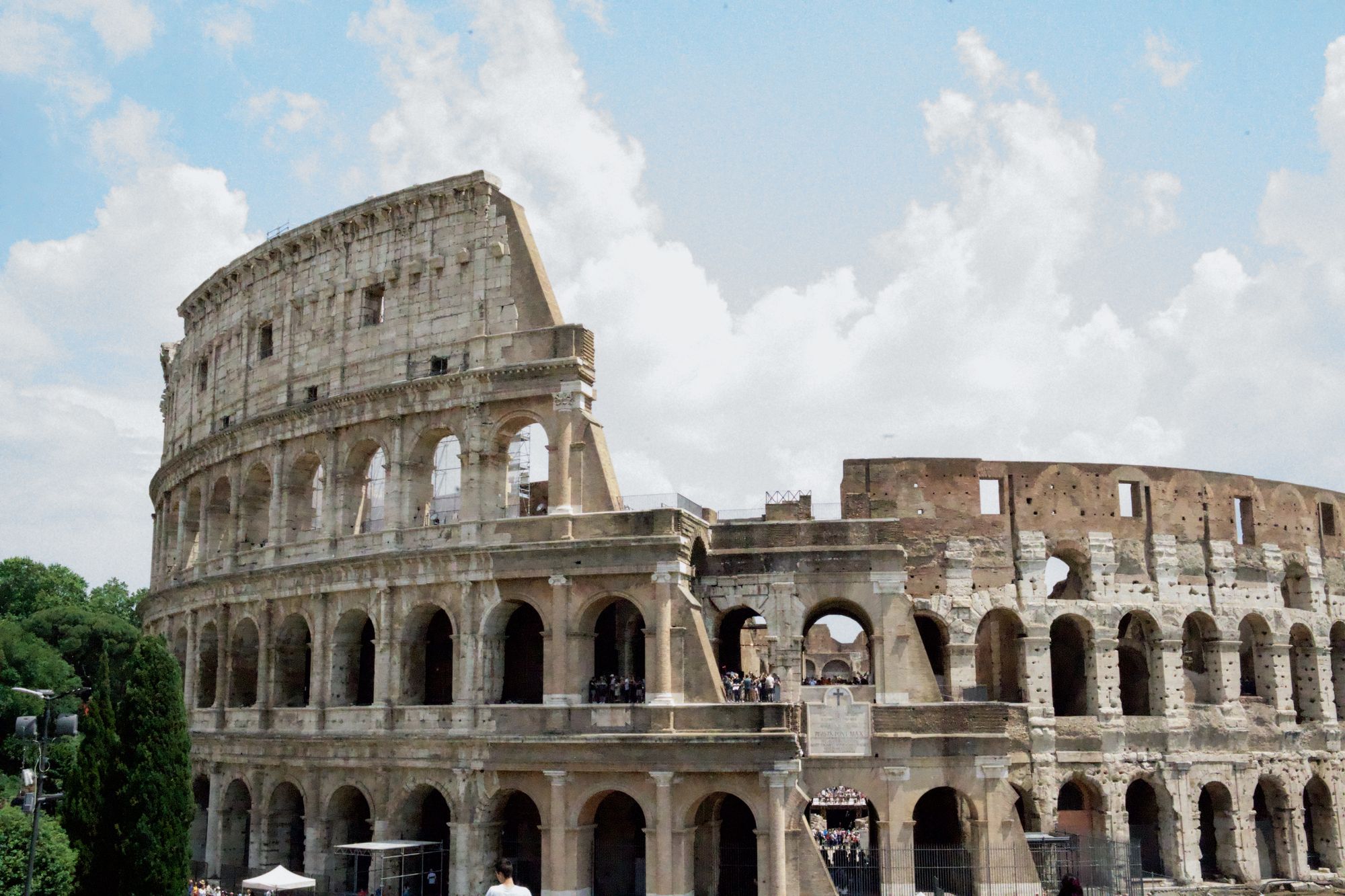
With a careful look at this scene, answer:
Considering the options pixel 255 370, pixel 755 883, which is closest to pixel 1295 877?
pixel 755 883

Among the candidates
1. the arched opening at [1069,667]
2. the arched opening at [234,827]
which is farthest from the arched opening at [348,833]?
the arched opening at [1069,667]

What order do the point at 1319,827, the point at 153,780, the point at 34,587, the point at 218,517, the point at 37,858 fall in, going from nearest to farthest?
the point at 37,858
the point at 153,780
the point at 1319,827
the point at 218,517
the point at 34,587

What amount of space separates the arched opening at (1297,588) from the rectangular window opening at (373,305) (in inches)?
1110

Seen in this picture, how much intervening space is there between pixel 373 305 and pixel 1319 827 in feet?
105

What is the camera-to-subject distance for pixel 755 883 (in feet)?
94.9

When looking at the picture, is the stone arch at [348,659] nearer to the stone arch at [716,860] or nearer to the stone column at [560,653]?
the stone column at [560,653]

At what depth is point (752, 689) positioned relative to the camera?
29922 mm

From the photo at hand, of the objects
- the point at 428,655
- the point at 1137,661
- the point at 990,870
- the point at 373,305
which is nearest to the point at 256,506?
the point at 373,305

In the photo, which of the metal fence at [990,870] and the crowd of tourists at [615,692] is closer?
the metal fence at [990,870]

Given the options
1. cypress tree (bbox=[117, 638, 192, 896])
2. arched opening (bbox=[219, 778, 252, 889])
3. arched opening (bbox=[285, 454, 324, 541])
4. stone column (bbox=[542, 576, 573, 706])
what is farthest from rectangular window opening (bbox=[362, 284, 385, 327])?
arched opening (bbox=[219, 778, 252, 889])

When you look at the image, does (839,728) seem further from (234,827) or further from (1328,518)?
(1328,518)

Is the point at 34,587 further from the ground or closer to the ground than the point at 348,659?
further from the ground

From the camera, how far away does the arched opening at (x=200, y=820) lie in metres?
35.8

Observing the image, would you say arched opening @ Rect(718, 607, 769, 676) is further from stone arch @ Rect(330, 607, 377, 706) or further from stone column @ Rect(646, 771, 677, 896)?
stone arch @ Rect(330, 607, 377, 706)
